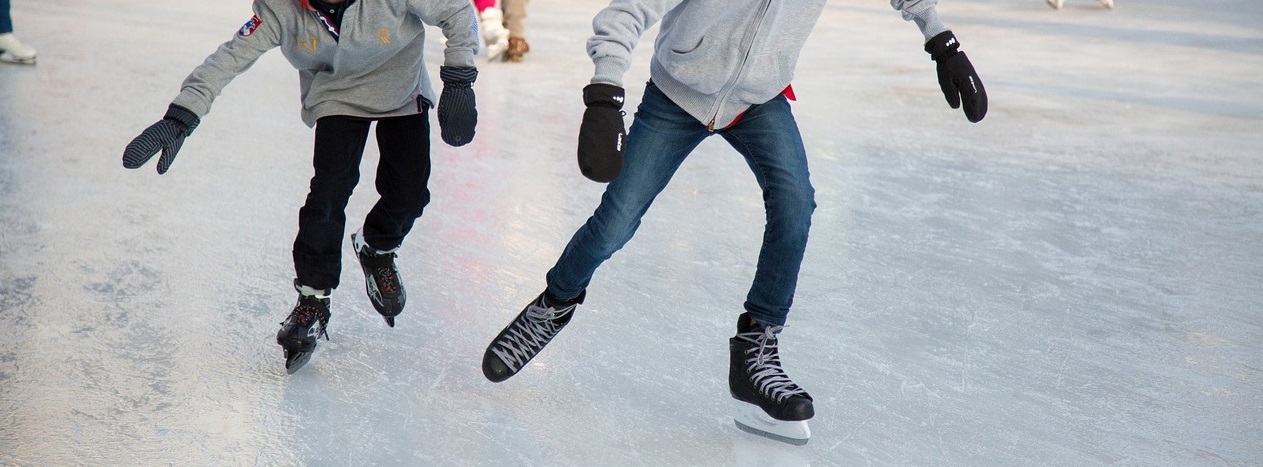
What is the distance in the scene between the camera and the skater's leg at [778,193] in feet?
5.91

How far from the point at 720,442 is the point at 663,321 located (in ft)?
1.73

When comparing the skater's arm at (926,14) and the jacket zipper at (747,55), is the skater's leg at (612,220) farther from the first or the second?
the skater's arm at (926,14)

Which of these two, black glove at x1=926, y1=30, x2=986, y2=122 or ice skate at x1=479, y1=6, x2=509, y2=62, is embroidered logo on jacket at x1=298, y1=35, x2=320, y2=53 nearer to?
black glove at x1=926, y1=30, x2=986, y2=122

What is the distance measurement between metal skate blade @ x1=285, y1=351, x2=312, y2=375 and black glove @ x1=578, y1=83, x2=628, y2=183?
73 centimetres

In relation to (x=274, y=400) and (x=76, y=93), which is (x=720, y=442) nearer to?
(x=274, y=400)

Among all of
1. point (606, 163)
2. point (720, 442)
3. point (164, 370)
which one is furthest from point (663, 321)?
point (164, 370)

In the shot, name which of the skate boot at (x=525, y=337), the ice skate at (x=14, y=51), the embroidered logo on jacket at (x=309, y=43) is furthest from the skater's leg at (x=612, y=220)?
the ice skate at (x=14, y=51)

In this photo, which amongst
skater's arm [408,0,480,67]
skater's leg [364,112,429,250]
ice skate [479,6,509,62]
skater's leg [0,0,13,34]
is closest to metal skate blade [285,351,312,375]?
skater's leg [364,112,429,250]

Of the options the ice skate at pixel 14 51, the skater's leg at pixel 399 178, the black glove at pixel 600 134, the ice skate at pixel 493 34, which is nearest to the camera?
the black glove at pixel 600 134

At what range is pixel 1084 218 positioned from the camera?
327 centimetres

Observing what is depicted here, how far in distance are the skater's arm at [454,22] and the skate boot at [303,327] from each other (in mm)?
494

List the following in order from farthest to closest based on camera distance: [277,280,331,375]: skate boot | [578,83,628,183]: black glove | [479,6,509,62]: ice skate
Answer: [479,6,509,62]: ice skate → [277,280,331,375]: skate boot → [578,83,628,183]: black glove

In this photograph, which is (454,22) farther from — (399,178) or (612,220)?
(612,220)

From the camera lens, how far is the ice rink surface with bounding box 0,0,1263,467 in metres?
1.84
